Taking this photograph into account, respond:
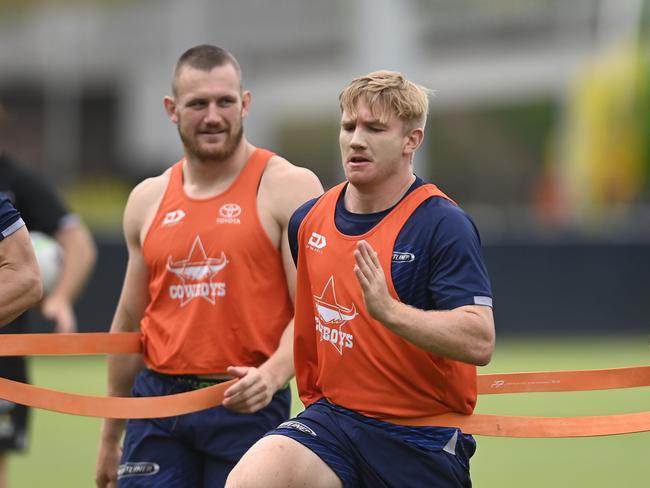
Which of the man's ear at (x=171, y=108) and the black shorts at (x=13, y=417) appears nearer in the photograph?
the man's ear at (x=171, y=108)

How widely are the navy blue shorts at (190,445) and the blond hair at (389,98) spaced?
5.51ft

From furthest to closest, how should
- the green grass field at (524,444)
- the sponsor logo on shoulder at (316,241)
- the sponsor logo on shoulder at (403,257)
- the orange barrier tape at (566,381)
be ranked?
the green grass field at (524,444), the orange barrier tape at (566,381), the sponsor logo on shoulder at (316,241), the sponsor logo on shoulder at (403,257)

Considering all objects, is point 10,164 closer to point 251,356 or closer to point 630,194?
point 251,356

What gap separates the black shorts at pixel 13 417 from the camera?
23.6 feet

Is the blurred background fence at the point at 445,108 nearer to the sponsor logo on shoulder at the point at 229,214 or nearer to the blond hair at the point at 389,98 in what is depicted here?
the sponsor logo on shoulder at the point at 229,214

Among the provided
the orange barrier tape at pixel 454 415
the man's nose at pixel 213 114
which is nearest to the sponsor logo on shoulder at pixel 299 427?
the orange barrier tape at pixel 454 415

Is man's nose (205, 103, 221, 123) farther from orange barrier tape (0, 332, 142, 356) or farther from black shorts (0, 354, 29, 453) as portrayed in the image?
black shorts (0, 354, 29, 453)

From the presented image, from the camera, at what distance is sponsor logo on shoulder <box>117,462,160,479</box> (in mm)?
5773

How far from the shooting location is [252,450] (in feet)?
15.4

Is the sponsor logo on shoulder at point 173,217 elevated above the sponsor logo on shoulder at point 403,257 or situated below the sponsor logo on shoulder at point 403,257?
below

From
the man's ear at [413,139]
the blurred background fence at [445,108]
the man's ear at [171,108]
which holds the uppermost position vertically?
the man's ear at [413,139]

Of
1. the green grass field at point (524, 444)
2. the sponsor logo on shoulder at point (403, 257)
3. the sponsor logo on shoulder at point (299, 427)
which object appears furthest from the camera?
the green grass field at point (524, 444)

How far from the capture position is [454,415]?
4.92 meters

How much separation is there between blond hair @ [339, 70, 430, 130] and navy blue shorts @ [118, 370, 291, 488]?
1678 mm
